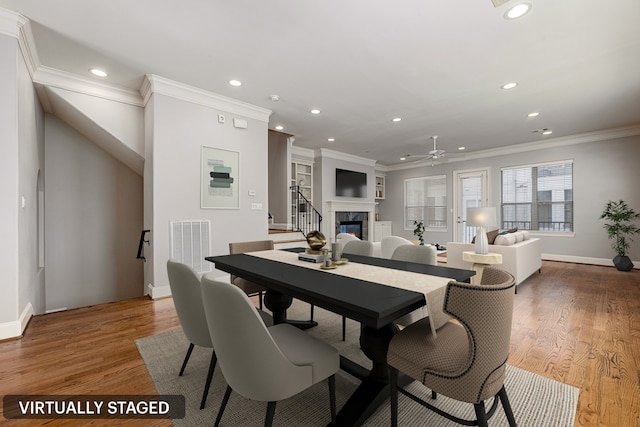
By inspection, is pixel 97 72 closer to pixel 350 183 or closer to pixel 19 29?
pixel 19 29

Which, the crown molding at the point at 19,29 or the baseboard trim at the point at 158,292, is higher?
the crown molding at the point at 19,29

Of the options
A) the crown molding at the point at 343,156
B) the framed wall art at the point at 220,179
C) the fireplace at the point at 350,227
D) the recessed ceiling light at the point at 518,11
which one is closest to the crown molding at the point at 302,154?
the crown molding at the point at 343,156

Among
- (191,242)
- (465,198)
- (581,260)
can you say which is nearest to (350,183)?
(465,198)

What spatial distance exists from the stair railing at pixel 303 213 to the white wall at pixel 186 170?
7.56 feet

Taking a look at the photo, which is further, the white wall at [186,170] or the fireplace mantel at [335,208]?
the fireplace mantel at [335,208]

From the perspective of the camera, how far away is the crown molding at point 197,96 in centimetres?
347

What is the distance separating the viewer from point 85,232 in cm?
431

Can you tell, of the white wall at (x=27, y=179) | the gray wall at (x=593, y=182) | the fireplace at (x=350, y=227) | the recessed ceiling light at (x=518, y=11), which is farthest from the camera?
the fireplace at (x=350, y=227)

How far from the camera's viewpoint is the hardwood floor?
5.71 feet

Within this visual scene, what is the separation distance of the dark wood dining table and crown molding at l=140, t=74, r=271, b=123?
266cm

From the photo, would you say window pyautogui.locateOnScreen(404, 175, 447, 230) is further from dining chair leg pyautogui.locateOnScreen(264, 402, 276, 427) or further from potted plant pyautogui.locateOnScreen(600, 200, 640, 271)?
dining chair leg pyautogui.locateOnScreen(264, 402, 276, 427)

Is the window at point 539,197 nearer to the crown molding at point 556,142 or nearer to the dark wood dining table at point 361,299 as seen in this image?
the crown molding at point 556,142

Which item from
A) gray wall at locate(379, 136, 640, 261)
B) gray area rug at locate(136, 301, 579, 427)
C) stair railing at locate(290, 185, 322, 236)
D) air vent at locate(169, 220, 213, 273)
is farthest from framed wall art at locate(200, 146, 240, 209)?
gray wall at locate(379, 136, 640, 261)

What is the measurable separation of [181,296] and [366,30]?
2.61m
